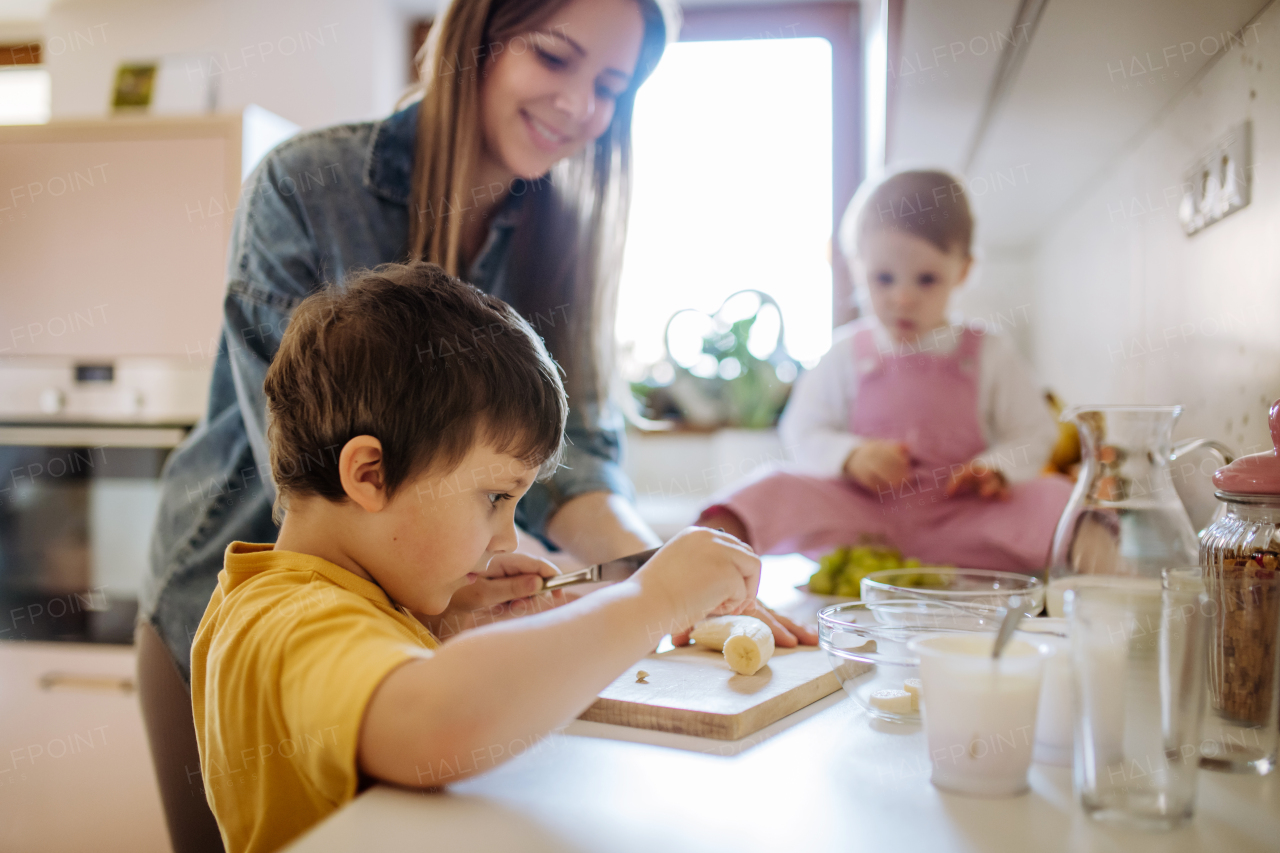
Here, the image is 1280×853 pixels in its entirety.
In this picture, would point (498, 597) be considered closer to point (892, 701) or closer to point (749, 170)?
point (892, 701)

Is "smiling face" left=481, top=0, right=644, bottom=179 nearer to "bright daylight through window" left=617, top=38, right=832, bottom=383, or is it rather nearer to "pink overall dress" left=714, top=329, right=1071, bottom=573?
"pink overall dress" left=714, top=329, right=1071, bottom=573

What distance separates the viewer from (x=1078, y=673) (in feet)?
1.51

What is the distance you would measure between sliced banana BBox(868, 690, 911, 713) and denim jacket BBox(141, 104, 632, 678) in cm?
55

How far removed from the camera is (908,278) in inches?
67.4

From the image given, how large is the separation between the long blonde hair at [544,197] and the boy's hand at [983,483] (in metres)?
0.58

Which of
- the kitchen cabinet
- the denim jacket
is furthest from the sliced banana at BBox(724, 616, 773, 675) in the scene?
the kitchen cabinet

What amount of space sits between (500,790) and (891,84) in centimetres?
98

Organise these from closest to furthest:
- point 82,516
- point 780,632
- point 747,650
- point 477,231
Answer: point 747,650 → point 780,632 → point 477,231 → point 82,516

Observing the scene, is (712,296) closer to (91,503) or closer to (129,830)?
(91,503)

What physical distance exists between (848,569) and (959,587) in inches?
8.9

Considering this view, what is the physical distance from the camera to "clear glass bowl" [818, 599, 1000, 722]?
60cm

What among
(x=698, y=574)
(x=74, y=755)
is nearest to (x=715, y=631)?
(x=698, y=574)

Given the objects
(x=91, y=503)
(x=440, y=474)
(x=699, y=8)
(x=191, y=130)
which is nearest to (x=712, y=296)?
(x=699, y=8)

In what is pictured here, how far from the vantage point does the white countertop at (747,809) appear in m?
0.41
